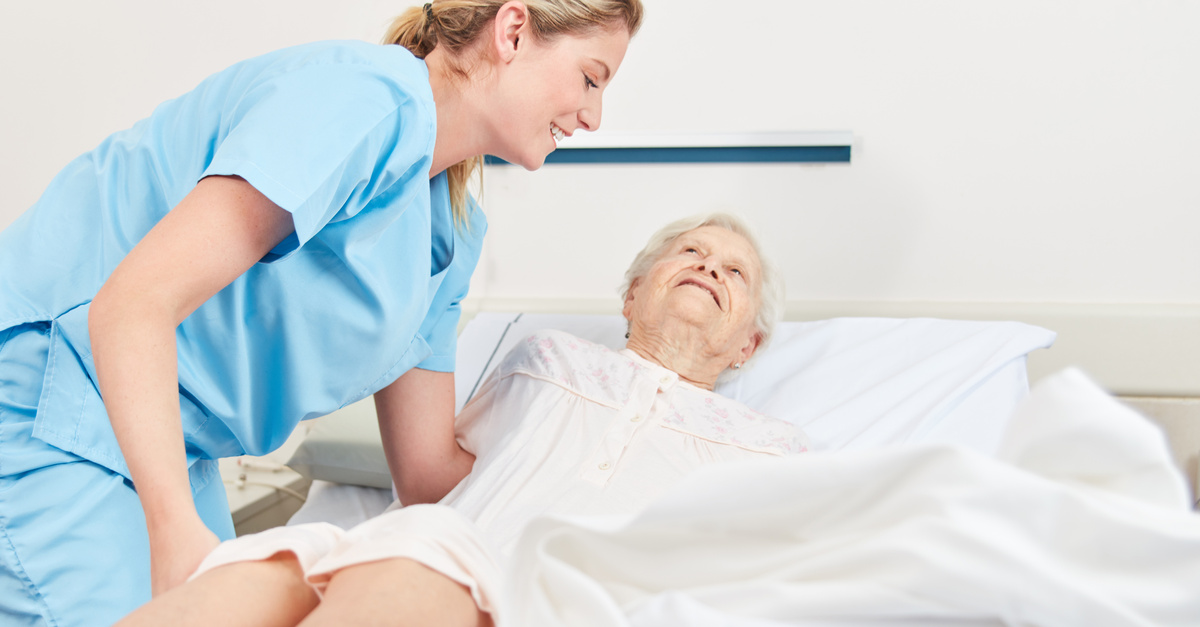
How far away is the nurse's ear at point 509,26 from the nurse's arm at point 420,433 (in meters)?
0.56

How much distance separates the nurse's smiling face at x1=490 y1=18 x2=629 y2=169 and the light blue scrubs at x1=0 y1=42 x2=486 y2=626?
119 mm

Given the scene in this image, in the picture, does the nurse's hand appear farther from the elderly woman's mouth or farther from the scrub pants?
the elderly woman's mouth

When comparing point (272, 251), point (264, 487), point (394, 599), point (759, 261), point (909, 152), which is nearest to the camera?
point (394, 599)

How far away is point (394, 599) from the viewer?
2.02 ft

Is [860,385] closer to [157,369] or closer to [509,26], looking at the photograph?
[509,26]

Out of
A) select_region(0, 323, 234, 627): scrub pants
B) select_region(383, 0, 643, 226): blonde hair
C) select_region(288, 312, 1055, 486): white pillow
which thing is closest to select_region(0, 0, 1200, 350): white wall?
select_region(288, 312, 1055, 486): white pillow

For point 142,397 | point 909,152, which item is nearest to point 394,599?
point 142,397

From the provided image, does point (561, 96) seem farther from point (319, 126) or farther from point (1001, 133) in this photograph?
point (1001, 133)

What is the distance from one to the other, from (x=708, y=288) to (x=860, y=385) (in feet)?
1.31

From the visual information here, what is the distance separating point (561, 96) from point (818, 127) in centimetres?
98

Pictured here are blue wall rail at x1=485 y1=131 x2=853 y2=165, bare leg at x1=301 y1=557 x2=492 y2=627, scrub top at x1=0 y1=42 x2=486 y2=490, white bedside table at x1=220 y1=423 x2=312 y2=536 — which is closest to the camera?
bare leg at x1=301 y1=557 x2=492 y2=627

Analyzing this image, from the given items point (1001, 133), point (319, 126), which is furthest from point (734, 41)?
point (319, 126)

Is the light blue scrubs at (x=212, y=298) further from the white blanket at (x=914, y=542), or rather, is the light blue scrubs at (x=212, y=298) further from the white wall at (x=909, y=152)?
the white wall at (x=909, y=152)

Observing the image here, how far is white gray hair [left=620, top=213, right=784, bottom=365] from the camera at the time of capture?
171cm
